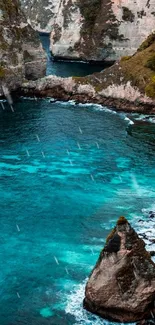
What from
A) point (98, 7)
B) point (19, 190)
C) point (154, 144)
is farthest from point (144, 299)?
point (98, 7)

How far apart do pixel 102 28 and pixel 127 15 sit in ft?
28.7

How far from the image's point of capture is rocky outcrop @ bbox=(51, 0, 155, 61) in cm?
15750

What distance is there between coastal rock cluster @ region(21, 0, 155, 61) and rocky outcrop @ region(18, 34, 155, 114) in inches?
1756

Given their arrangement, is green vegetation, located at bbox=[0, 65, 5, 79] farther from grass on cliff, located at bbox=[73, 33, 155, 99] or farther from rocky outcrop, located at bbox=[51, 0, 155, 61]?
rocky outcrop, located at bbox=[51, 0, 155, 61]

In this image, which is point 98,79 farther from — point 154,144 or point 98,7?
point 98,7

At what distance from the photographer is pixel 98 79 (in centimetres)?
11094

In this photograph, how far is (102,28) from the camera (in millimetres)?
160500

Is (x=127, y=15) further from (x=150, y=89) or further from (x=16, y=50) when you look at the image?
(x=150, y=89)

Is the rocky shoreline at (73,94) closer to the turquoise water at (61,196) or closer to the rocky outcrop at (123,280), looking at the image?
the turquoise water at (61,196)

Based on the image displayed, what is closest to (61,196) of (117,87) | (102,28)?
(117,87)

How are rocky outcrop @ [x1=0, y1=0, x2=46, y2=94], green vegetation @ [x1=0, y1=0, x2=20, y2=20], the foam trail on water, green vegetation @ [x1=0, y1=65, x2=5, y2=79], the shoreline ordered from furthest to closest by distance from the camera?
green vegetation @ [x1=0, y1=0, x2=20, y2=20], rocky outcrop @ [x1=0, y1=0, x2=46, y2=94], green vegetation @ [x1=0, y1=65, x2=5, y2=79], the shoreline, the foam trail on water

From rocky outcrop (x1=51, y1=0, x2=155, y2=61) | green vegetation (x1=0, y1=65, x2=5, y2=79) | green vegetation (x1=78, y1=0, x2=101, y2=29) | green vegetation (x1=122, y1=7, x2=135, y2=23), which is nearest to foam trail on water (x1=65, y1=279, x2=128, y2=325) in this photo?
green vegetation (x1=0, y1=65, x2=5, y2=79)

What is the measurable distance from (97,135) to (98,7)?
277 ft

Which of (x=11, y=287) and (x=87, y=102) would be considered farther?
(x=87, y=102)
